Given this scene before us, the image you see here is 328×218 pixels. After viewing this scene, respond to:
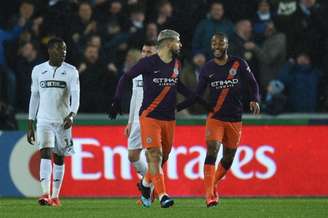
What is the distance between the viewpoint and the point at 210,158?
50.1ft

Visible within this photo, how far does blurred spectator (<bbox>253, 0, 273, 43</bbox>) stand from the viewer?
21656 millimetres

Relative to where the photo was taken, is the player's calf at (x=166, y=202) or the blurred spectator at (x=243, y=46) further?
the blurred spectator at (x=243, y=46)

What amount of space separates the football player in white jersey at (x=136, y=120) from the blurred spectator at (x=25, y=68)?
14.8 feet

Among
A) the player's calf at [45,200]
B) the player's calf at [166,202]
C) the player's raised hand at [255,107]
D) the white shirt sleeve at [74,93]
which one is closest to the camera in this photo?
the player's calf at [166,202]

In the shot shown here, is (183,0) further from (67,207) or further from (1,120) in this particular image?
A: (67,207)

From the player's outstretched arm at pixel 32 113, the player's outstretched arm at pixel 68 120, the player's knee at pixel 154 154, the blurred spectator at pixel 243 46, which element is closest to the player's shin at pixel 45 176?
the player's outstretched arm at pixel 32 113

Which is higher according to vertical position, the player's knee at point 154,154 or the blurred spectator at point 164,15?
the blurred spectator at point 164,15

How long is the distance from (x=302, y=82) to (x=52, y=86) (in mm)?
6370

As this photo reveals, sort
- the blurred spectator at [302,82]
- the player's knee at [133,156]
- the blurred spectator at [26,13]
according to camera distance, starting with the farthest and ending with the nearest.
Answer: the blurred spectator at [26,13]
the blurred spectator at [302,82]
the player's knee at [133,156]

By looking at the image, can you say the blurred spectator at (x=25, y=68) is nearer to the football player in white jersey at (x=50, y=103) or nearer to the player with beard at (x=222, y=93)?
the football player in white jersey at (x=50, y=103)

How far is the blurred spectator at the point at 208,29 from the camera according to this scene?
21125mm

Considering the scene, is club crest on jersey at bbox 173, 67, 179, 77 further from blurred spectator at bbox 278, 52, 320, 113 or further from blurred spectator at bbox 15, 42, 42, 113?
blurred spectator at bbox 15, 42, 42, 113

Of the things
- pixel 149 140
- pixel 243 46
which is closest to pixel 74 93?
pixel 149 140

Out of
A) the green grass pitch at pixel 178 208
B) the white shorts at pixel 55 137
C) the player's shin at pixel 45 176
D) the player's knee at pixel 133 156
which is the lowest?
the green grass pitch at pixel 178 208
